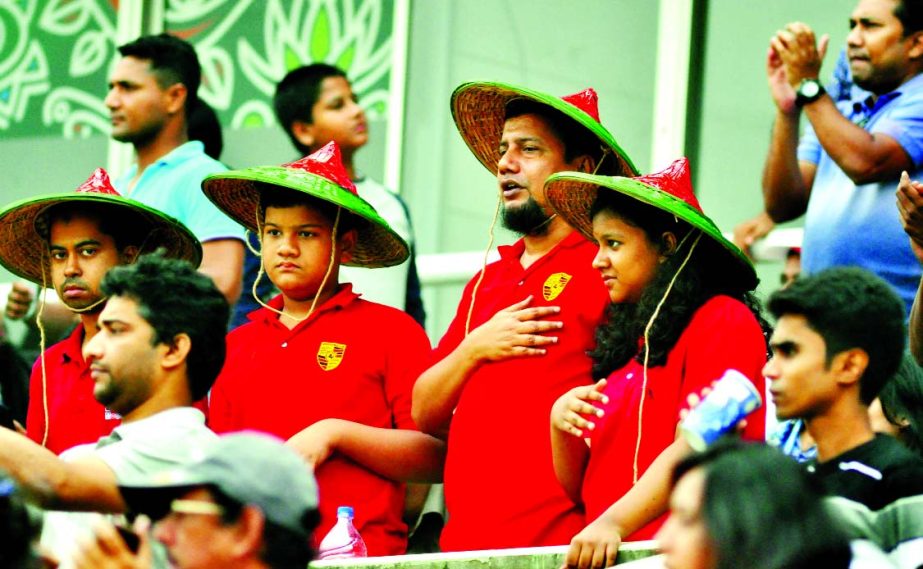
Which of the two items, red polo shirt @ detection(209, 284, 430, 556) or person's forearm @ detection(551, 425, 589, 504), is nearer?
person's forearm @ detection(551, 425, 589, 504)

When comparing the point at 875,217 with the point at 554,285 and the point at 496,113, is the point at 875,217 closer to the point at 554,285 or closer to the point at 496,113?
the point at 554,285

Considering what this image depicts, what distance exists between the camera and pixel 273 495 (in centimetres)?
406

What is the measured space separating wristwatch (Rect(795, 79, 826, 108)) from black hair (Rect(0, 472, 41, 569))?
3495 mm

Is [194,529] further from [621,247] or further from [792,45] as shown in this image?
[792,45]

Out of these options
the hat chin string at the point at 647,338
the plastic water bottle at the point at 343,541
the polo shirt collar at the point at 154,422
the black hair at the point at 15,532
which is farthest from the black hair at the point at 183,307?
the black hair at the point at 15,532

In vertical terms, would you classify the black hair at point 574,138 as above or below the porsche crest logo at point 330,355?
above

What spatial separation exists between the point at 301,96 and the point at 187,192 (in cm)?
113

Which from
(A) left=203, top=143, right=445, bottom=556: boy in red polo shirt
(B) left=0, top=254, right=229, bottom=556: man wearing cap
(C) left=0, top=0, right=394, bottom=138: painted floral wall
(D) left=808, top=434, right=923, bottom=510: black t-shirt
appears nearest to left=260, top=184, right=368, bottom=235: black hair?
(A) left=203, top=143, right=445, bottom=556: boy in red polo shirt

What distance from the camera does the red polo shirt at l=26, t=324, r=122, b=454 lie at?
21.2ft

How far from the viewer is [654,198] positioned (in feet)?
18.8

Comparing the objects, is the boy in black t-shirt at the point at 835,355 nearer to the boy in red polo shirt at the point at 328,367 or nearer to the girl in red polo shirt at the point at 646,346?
the girl in red polo shirt at the point at 646,346

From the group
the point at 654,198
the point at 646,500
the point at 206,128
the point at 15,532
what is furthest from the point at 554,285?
the point at 206,128

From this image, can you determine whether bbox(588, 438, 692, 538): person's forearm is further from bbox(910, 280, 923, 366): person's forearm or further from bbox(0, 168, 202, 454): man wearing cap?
bbox(0, 168, 202, 454): man wearing cap

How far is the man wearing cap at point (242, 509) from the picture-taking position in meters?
4.05
